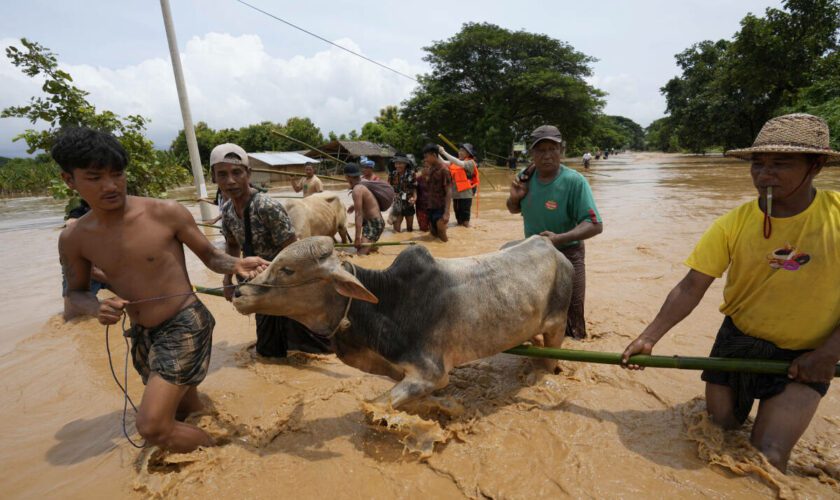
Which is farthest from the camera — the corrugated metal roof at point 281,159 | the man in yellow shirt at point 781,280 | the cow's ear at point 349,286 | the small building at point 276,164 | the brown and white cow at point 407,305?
the corrugated metal roof at point 281,159

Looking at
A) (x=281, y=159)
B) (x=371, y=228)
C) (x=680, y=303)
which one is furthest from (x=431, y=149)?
(x=281, y=159)

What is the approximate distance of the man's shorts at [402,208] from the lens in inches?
420

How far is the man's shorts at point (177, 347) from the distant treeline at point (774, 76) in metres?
29.1

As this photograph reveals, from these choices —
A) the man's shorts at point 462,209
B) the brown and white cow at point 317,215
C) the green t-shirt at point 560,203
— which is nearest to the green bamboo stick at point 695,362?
the green t-shirt at point 560,203

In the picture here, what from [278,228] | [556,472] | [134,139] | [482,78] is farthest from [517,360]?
[482,78]

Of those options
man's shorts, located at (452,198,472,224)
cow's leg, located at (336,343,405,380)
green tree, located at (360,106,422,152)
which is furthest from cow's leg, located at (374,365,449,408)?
green tree, located at (360,106,422,152)

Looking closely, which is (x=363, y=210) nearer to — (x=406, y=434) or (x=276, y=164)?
(x=406, y=434)

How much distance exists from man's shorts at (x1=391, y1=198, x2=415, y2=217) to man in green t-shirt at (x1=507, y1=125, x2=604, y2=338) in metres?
6.31

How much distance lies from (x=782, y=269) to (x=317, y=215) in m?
6.26

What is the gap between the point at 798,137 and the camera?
2.30 meters

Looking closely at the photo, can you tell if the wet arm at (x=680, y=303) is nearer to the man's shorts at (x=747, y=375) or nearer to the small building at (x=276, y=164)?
the man's shorts at (x=747, y=375)

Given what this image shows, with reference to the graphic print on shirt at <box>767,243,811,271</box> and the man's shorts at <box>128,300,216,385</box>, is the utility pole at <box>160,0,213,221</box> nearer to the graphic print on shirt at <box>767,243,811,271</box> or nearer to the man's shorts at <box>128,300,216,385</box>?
the man's shorts at <box>128,300,216,385</box>

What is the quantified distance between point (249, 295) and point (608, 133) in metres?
46.4

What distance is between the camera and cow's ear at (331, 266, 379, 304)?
276cm
